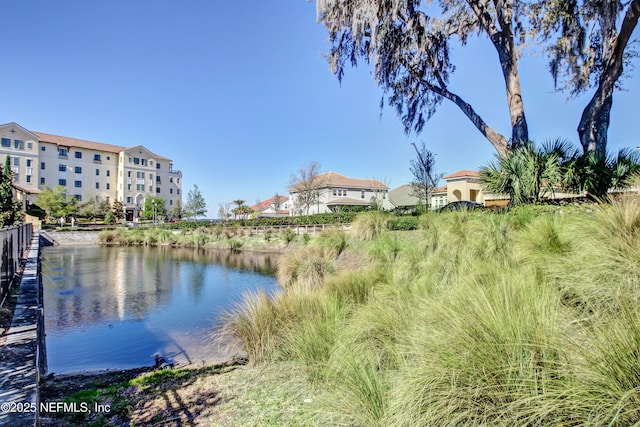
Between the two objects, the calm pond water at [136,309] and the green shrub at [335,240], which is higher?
the green shrub at [335,240]

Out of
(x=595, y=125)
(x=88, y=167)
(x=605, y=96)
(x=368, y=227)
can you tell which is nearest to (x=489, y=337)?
(x=368, y=227)

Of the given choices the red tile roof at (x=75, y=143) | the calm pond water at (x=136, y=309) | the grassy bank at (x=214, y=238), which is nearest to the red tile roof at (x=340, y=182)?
the grassy bank at (x=214, y=238)

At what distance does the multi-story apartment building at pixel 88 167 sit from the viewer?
47.6m

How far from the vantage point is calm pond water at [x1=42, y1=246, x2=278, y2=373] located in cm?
611

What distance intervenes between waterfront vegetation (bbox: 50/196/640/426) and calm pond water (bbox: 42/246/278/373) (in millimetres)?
1995

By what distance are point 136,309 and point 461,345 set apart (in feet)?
31.7

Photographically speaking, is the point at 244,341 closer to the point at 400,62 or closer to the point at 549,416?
the point at 549,416

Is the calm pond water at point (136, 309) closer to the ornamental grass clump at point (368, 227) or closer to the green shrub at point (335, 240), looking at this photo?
the green shrub at point (335, 240)

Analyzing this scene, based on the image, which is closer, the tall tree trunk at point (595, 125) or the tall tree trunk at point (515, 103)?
the tall tree trunk at point (595, 125)

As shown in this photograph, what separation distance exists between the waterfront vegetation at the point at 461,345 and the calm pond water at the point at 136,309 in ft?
6.54

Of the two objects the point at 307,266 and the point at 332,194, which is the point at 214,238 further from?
the point at 332,194

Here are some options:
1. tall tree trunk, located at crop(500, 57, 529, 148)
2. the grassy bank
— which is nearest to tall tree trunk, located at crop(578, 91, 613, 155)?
tall tree trunk, located at crop(500, 57, 529, 148)

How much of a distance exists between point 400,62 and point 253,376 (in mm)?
11629

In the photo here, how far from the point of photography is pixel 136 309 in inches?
370
